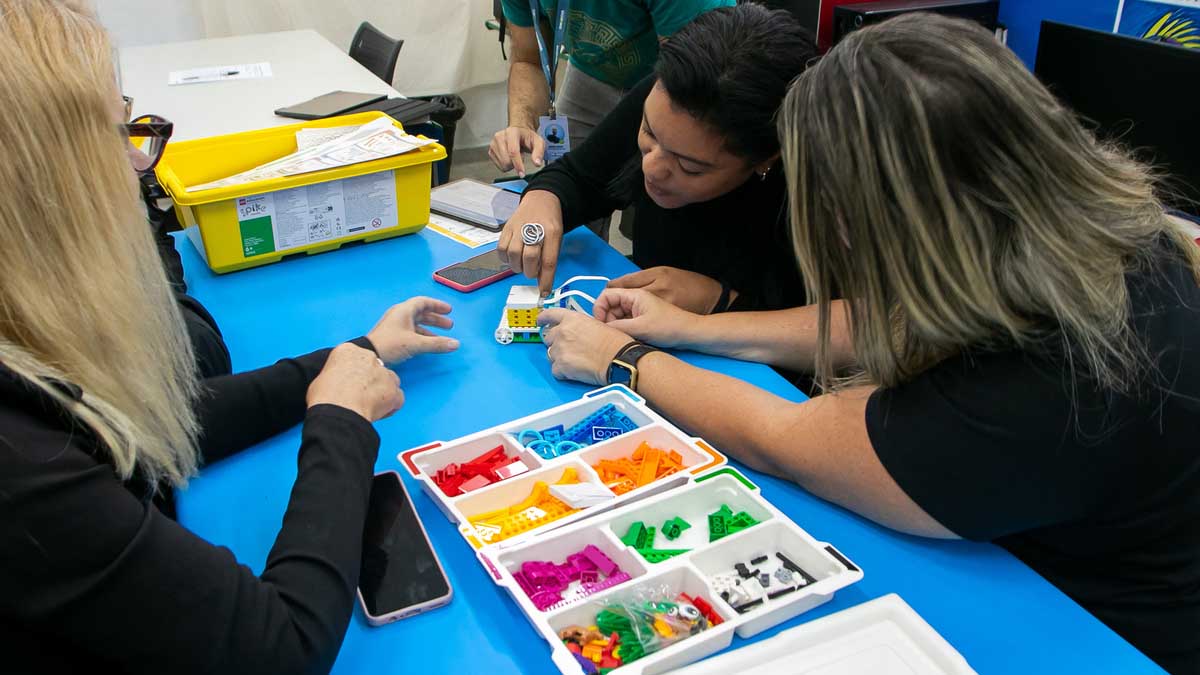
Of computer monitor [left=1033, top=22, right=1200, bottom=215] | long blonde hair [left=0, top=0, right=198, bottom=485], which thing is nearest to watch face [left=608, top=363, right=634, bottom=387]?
long blonde hair [left=0, top=0, right=198, bottom=485]

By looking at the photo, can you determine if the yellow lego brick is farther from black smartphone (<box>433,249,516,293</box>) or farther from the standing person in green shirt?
the standing person in green shirt

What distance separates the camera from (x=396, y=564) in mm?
985

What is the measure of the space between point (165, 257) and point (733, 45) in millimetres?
1067

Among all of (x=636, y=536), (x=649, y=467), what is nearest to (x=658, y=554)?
(x=636, y=536)

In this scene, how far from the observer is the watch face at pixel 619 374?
51.1 inches

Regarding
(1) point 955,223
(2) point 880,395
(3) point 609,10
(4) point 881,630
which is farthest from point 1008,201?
(3) point 609,10

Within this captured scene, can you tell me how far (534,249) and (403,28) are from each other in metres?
3.33

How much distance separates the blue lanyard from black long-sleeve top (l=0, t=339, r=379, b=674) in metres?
1.61

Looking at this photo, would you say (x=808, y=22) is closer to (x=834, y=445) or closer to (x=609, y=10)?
(x=609, y=10)

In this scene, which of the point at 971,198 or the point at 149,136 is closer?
the point at 971,198

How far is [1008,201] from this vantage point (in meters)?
0.87

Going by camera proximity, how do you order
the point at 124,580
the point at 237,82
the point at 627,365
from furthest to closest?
1. the point at 237,82
2. the point at 627,365
3. the point at 124,580

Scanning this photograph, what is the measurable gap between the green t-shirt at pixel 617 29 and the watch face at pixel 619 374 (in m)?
1.03

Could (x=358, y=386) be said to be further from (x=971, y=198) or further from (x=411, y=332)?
(x=971, y=198)
